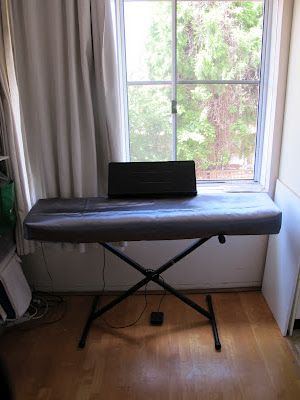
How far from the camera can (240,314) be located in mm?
2322

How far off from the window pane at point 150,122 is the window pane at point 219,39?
0.68 ft

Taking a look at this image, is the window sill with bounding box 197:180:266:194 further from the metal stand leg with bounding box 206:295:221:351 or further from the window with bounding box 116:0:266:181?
the metal stand leg with bounding box 206:295:221:351

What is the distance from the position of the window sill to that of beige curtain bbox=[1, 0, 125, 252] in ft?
2.08

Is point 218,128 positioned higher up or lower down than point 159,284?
higher up

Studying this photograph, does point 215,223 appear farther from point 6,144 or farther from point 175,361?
point 6,144

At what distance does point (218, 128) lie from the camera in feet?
8.05

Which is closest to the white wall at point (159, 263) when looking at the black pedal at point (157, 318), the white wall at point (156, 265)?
the white wall at point (156, 265)

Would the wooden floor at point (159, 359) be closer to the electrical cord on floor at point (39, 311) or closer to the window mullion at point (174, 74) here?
the electrical cord on floor at point (39, 311)

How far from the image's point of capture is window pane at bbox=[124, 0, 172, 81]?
223cm

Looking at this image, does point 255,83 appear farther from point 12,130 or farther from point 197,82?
point 12,130

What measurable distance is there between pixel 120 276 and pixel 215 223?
1.06 metres

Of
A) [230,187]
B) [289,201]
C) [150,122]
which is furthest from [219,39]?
[289,201]

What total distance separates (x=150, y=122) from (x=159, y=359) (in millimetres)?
1463

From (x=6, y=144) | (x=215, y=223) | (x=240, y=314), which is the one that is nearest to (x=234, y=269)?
(x=240, y=314)
